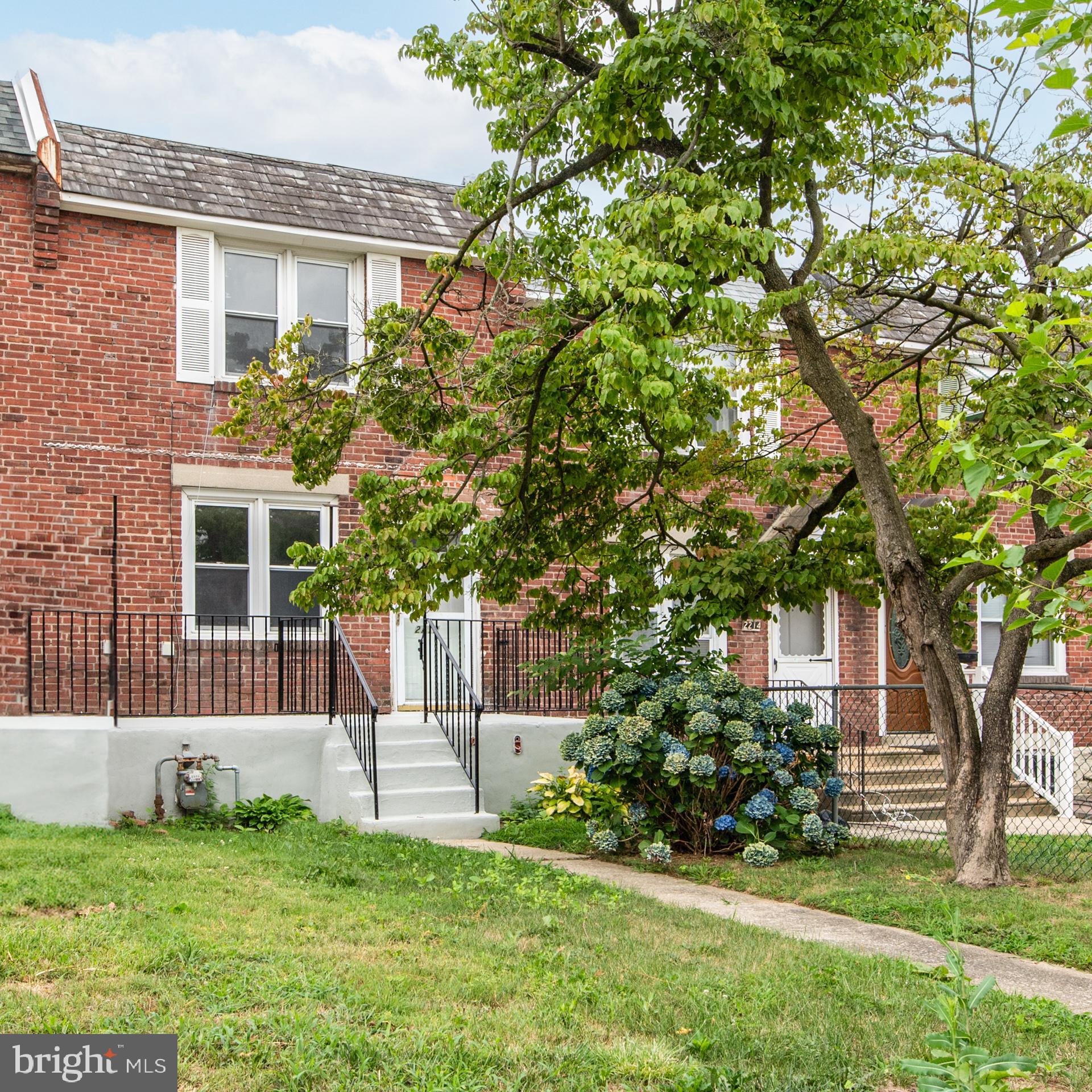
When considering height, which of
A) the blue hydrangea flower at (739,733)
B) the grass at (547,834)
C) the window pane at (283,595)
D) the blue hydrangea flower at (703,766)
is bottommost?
the grass at (547,834)

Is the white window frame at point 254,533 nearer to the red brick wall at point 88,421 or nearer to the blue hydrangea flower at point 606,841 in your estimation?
the red brick wall at point 88,421

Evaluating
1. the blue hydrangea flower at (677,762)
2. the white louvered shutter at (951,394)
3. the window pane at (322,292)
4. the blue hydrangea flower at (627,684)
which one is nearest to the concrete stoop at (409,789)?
the blue hydrangea flower at (627,684)

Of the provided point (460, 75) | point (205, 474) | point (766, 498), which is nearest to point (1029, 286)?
point (766, 498)

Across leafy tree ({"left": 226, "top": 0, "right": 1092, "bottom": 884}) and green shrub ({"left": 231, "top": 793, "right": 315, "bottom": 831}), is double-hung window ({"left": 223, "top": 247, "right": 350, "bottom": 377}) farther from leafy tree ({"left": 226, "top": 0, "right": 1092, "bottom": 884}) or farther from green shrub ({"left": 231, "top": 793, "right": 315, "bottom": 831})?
green shrub ({"left": 231, "top": 793, "right": 315, "bottom": 831})

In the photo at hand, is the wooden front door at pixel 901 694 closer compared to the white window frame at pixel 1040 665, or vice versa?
the wooden front door at pixel 901 694

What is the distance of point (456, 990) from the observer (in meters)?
4.98

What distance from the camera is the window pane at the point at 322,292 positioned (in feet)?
45.9

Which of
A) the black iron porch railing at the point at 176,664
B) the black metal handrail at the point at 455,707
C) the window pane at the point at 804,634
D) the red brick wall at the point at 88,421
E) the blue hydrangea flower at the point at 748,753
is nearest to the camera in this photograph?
the blue hydrangea flower at the point at 748,753

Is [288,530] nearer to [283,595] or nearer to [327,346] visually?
[283,595]

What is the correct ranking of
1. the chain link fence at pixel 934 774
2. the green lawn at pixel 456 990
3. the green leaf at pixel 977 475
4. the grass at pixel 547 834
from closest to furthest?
1. the green leaf at pixel 977 475
2. the green lawn at pixel 456 990
3. the grass at pixel 547 834
4. the chain link fence at pixel 934 774

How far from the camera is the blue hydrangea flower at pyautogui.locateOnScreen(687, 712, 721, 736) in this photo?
9531 millimetres

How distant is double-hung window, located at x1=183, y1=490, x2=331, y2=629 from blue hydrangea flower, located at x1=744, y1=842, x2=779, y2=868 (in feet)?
19.9

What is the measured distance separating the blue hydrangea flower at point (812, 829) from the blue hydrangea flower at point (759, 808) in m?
0.32

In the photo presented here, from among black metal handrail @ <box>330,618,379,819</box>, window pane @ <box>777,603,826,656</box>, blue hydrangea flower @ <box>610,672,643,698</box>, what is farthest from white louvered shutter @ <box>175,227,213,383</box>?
window pane @ <box>777,603,826,656</box>
